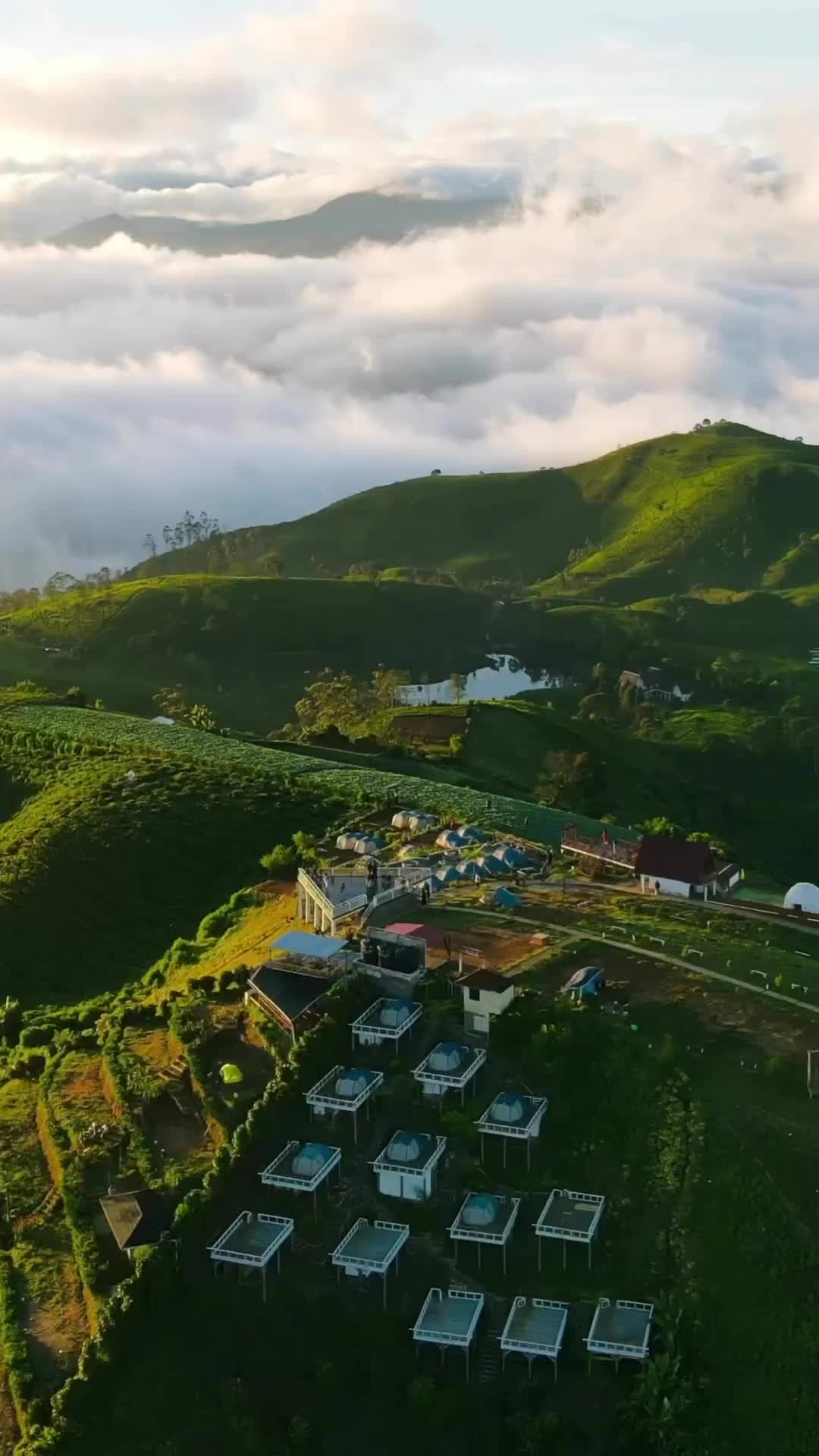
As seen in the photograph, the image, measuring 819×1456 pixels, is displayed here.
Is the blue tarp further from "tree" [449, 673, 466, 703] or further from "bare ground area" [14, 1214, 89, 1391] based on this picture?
"tree" [449, 673, 466, 703]

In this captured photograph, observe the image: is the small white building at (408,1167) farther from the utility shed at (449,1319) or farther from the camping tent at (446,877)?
the camping tent at (446,877)

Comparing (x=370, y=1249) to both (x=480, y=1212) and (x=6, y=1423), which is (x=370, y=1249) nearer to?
(x=480, y=1212)

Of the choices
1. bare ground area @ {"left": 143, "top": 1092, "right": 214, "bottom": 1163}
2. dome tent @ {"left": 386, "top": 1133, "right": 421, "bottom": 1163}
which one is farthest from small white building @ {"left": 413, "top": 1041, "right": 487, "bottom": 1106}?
bare ground area @ {"left": 143, "top": 1092, "right": 214, "bottom": 1163}

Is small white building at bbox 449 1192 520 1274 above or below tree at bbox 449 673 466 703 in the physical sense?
above

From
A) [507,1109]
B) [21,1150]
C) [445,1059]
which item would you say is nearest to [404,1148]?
[507,1109]

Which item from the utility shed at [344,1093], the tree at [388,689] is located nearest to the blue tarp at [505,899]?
the utility shed at [344,1093]

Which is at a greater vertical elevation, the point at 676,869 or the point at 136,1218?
the point at 676,869
